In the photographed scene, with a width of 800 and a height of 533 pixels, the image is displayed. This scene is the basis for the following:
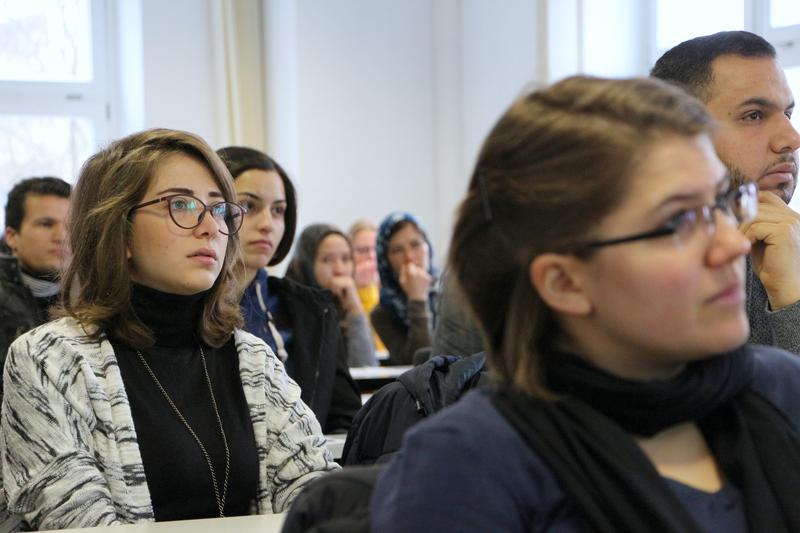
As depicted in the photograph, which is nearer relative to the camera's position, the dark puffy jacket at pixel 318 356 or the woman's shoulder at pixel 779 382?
the woman's shoulder at pixel 779 382

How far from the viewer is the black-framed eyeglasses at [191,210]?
2.22 m

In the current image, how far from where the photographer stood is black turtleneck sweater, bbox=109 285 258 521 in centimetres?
Result: 205

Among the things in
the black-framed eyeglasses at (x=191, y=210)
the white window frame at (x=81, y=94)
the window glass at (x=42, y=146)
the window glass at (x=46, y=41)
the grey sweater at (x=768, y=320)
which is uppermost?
the window glass at (x=46, y=41)

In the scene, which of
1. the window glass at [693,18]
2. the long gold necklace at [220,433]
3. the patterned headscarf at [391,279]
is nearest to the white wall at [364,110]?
the patterned headscarf at [391,279]

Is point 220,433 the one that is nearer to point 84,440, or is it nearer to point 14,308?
point 84,440

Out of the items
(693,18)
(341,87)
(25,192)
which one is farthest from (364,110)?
(25,192)

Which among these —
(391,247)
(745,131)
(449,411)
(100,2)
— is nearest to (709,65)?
(745,131)

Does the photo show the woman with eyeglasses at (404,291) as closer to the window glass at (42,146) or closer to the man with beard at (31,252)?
the man with beard at (31,252)

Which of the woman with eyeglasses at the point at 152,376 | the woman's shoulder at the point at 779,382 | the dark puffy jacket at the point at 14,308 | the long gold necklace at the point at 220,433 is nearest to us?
the woman's shoulder at the point at 779,382

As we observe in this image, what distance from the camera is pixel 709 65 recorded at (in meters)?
2.10

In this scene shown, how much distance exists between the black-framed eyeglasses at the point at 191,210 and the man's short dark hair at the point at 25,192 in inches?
74.1

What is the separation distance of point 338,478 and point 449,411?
143mm

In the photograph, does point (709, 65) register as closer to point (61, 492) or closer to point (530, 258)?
point (530, 258)

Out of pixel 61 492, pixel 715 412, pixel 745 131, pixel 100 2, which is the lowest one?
pixel 61 492
